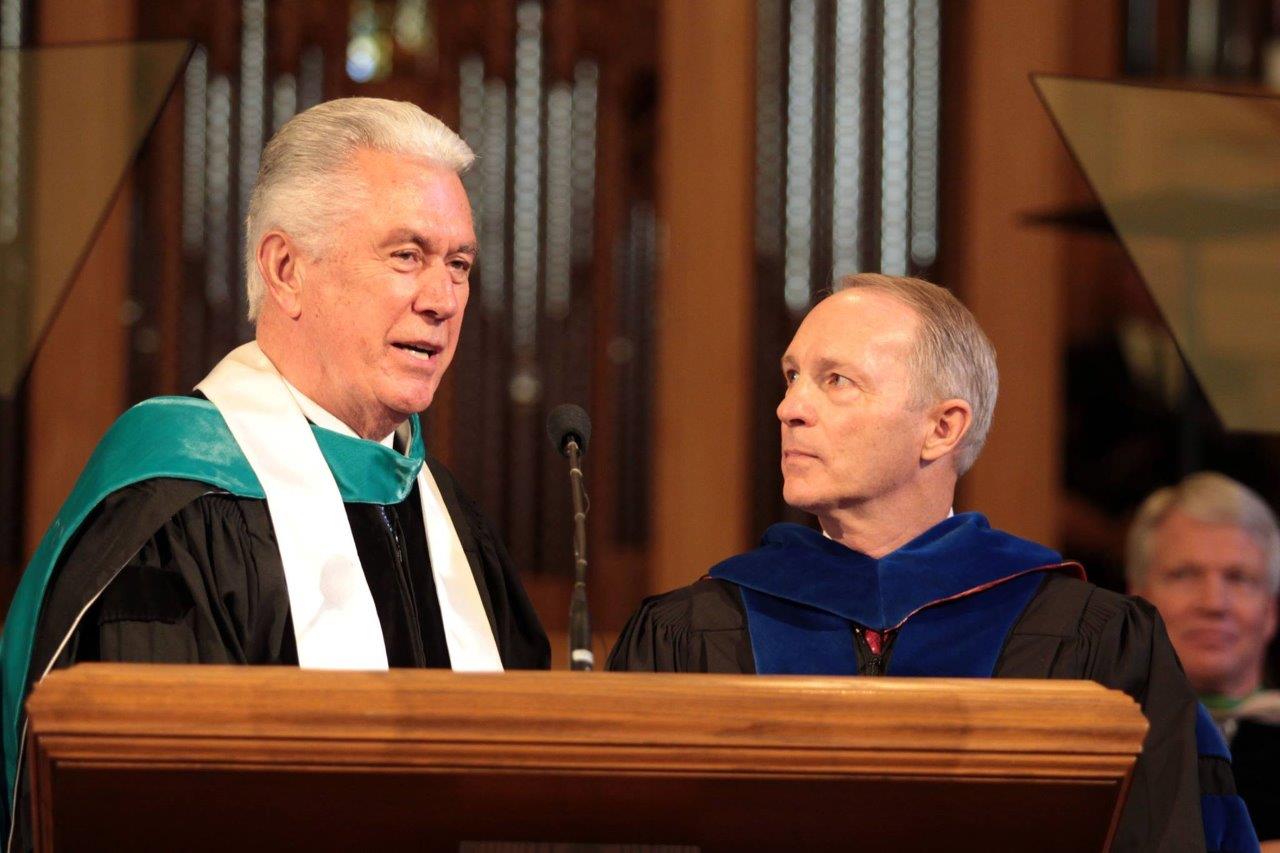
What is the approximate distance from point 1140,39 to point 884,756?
480cm

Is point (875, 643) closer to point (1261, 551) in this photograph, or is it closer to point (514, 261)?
point (1261, 551)

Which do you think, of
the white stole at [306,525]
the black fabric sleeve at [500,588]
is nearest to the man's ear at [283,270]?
the white stole at [306,525]

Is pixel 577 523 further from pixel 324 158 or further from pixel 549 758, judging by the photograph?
pixel 324 158

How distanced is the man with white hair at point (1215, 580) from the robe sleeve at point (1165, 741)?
137 cm

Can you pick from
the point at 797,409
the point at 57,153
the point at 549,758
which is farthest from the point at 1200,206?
the point at 57,153

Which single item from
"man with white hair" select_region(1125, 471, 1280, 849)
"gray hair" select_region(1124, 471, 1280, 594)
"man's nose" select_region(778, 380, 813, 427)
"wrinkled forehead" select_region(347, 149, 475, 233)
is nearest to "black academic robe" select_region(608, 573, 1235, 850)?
"man's nose" select_region(778, 380, 813, 427)

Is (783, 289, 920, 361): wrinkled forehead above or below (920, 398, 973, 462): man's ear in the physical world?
above

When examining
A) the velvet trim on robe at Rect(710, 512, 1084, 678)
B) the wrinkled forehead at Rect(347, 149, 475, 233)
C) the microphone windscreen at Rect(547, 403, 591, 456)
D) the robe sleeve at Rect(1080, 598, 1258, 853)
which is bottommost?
the robe sleeve at Rect(1080, 598, 1258, 853)

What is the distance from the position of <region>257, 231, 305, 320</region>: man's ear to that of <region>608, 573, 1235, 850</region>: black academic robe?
773 millimetres

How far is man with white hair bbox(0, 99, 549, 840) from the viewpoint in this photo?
2.64 meters

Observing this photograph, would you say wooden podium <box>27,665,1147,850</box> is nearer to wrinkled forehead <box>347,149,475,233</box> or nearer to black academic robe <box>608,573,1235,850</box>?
black academic robe <box>608,573,1235,850</box>

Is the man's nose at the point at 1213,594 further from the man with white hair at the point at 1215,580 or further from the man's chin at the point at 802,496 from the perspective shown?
the man's chin at the point at 802,496

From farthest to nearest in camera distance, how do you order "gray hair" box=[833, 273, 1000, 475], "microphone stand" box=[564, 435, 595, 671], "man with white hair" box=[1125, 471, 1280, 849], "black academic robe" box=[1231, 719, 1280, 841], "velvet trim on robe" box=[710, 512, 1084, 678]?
1. "man with white hair" box=[1125, 471, 1280, 849]
2. "black academic robe" box=[1231, 719, 1280, 841]
3. "gray hair" box=[833, 273, 1000, 475]
4. "velvet trim on robe" box=[710, 512, 1084, 678]
5. "microphone stand" box=[564, 435, 595, 671]

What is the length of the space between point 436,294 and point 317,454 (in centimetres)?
33
